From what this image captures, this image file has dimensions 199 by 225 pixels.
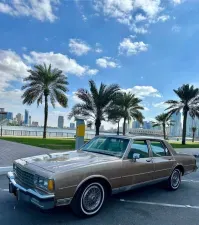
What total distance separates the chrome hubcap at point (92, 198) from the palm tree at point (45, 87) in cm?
2145

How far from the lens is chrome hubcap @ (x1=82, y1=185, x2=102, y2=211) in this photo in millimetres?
4020

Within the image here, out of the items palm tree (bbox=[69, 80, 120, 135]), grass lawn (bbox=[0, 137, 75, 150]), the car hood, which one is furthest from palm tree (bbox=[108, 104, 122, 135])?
the car hood

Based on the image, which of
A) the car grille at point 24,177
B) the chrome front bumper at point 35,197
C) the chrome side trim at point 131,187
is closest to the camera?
the chrome front bumper at point 35,197

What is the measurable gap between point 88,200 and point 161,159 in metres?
2.42

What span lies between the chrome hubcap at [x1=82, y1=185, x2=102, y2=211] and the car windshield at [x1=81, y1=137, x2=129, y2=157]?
92 centimetres

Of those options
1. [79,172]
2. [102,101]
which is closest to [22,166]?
[79,172]

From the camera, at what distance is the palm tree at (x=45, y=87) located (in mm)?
25202

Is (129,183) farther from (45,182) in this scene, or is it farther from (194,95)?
(194,95)

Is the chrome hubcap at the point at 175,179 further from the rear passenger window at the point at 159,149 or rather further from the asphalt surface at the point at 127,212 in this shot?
the rear passenger window at the point at 159,149

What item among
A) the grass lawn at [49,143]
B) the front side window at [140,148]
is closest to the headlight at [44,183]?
the front side window at [140,148]

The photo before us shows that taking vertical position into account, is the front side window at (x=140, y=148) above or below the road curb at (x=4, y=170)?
above

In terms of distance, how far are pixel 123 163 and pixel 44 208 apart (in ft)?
6.01

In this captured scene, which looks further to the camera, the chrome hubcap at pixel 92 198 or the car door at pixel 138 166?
the car door at pixel 138 166

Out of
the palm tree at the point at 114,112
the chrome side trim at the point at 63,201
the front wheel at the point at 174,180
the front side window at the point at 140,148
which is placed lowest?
the front wheel at the point at 174,180
